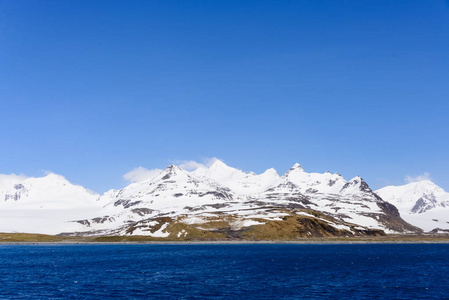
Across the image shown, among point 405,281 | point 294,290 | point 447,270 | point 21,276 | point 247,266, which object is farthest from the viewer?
point 247,266

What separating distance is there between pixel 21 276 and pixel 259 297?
58.3 metres

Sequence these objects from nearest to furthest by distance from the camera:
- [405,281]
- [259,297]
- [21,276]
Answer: [259,297] < [405,281] < [21,276]

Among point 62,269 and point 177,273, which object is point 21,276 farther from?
point 177,273

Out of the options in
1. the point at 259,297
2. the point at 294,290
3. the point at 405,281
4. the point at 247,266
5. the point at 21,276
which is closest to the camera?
the point at 259,297

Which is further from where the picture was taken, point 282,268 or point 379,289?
point 282,268

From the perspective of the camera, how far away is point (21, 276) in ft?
312

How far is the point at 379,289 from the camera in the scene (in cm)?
7512

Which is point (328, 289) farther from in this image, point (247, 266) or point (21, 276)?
point (21, 276)

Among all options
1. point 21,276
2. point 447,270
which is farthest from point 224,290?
point 447,270

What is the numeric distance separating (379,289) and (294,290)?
1537 centimetres

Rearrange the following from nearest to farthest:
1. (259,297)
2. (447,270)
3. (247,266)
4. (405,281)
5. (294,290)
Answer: (259,297)
(294,290)
(405,281)
(447,270)
(247,266)

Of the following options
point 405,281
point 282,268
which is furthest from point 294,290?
point 282,268

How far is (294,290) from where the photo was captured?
73500mm

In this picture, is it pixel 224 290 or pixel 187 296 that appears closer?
pixel 187 296
